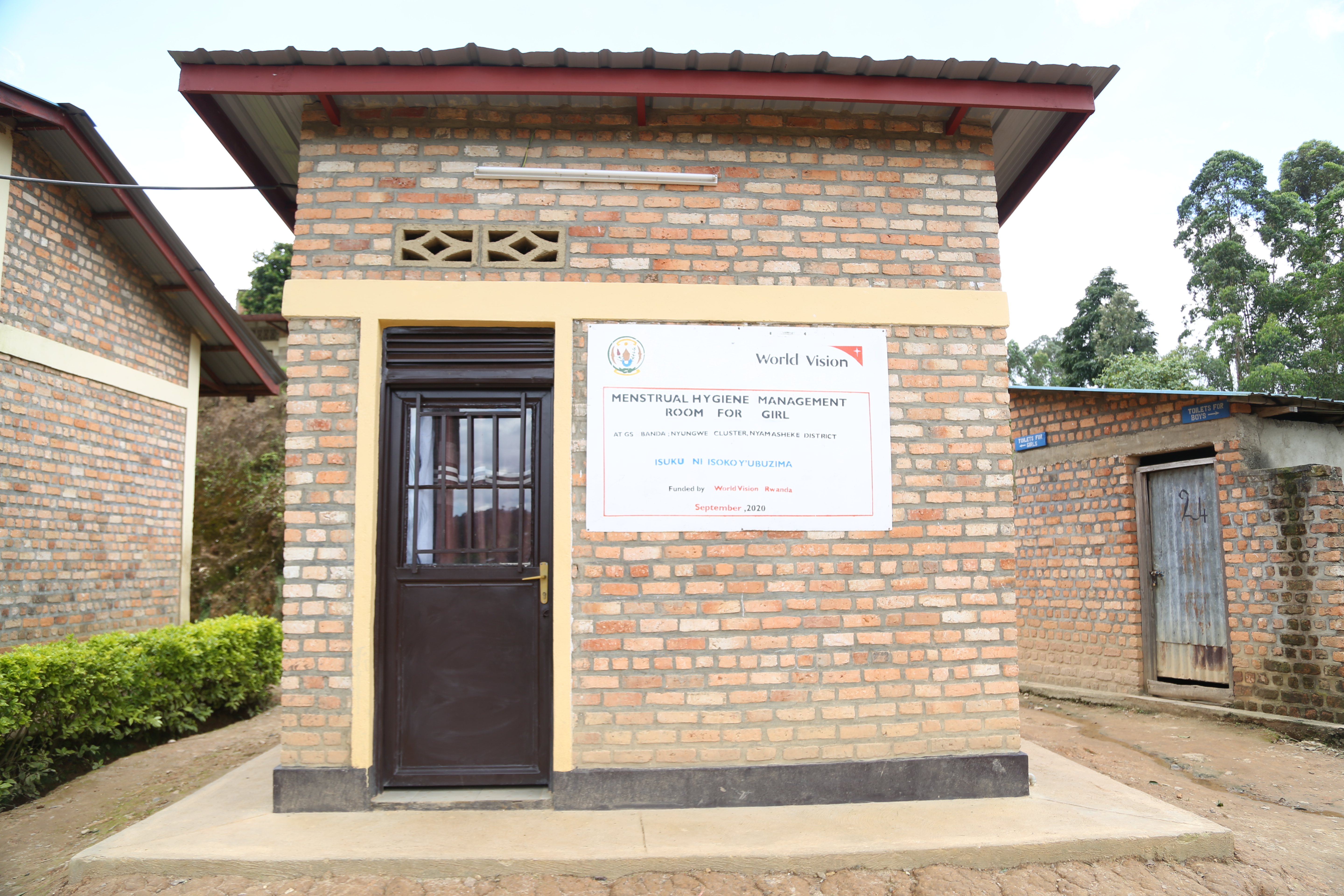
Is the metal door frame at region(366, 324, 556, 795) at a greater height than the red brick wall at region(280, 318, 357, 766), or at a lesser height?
greater

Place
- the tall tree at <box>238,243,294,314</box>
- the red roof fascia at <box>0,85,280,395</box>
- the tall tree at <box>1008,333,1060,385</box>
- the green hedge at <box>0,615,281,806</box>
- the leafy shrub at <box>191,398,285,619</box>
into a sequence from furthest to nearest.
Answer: the tall tree at <box>1008,333,1060,385</box> < the tall tree at <box>238,243,294,314</box> < the leafy shrub at <box>191,398,285,619</box> < the red roof fascia at <box>0,85,280,395</box> < the green hedge at <box>0,615,281,806</box>

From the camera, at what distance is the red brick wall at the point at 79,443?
6.67 metres

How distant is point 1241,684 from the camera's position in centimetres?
704

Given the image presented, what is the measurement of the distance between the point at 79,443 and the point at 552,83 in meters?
6.09

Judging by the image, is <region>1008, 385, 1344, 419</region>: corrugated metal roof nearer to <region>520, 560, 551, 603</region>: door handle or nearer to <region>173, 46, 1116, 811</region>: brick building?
<region>173, 46, 1116, 811</region>: brick building

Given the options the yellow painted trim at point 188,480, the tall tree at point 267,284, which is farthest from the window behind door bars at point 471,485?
the tall tree at point 267,284

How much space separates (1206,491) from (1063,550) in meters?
1.61

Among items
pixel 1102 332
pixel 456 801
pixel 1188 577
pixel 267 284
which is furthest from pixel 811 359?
pixel 1102 332

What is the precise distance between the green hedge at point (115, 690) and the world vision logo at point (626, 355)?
174 inches

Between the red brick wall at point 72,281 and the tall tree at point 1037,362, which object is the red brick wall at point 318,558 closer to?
the red brick wall at point 72,281

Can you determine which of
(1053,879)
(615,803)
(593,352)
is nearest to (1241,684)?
(1053,879)

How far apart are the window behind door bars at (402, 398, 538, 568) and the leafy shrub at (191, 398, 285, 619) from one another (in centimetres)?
814

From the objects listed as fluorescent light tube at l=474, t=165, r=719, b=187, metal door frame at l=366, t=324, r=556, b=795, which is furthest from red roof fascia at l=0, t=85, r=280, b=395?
fluorescent light tube at l=474, t=165, r=719, b=187

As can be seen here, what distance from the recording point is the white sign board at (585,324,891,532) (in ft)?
13.6
